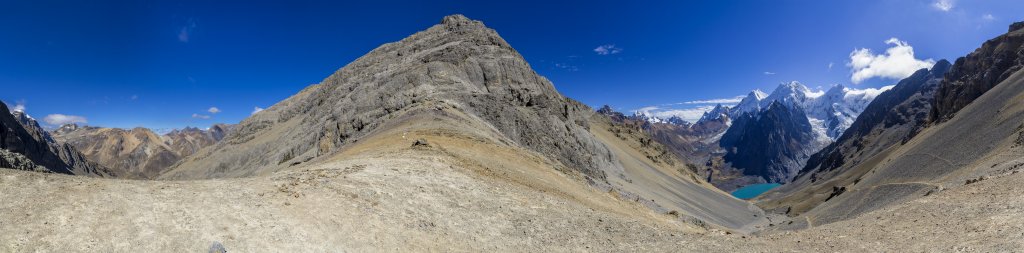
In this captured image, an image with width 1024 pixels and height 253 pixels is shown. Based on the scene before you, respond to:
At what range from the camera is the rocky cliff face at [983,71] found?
404ft

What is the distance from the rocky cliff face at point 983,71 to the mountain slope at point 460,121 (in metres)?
90.8

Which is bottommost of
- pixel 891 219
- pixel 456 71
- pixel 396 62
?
pixel 891 219

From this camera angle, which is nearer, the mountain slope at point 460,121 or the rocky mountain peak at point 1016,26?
the mountain slope at point 460,121

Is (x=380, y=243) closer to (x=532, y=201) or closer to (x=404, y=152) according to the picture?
(x=532, y=201)

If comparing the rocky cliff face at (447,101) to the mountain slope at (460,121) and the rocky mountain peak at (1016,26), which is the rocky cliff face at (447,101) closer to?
the mountain slope at (460,121)

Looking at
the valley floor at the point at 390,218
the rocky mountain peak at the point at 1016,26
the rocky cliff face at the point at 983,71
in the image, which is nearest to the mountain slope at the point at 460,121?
the valley floor at the point at 390,218

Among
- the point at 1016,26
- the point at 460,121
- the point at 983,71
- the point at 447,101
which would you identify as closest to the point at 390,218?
the point at 460,121

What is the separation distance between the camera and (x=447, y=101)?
4831 centimetres

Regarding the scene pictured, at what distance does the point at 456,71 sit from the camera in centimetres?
5919

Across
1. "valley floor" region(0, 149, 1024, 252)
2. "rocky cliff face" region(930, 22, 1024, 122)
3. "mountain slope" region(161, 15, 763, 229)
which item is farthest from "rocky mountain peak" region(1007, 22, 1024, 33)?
"valley floor" region(0, 149, 1024, 252)

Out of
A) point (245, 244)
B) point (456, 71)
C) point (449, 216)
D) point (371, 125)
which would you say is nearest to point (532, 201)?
point (449, 216)

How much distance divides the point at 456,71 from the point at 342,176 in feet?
134

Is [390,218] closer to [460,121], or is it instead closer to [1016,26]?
[460,121]

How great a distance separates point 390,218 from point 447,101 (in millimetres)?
32415
